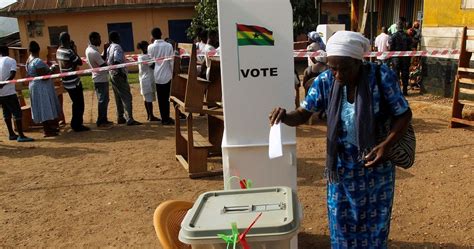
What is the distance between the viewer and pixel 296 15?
Result: 17.4m

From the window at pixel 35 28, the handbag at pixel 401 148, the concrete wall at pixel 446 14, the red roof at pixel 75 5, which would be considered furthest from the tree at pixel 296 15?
the handbag at pixel 401 148

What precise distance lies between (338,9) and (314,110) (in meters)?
20.9

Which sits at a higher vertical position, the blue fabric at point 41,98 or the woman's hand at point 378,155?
the woman's hand at point 378,155

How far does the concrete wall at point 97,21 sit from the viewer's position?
20.3 m

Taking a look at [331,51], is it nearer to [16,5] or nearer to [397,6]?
[397,6]

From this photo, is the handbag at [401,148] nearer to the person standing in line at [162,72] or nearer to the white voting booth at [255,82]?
the white voting booth at [255,82]

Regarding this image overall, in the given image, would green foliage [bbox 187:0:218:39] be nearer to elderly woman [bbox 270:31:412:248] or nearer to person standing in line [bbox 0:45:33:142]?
person standing in line [bbox 0:45:33:142]

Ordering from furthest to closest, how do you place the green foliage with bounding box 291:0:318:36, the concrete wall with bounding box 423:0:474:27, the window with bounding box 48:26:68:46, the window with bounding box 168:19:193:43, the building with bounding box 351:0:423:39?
the window with bounding box 168:19:193:43, the window with bounding box 48:26:68:46, the green foliage with bounding box 291:0:318:36, the building with bounding box 351:0:423:39, the concrete wall with bounding box 423:0:474:27

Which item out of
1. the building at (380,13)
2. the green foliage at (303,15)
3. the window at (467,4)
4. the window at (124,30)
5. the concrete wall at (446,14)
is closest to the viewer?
the window at (467,4)

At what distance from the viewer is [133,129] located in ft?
27.3

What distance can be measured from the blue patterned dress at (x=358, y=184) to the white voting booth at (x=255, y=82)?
0.56 metres

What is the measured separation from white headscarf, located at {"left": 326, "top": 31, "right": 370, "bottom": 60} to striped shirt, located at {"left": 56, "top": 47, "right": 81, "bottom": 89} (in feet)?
21.4

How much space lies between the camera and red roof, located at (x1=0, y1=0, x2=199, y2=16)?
19703 mm

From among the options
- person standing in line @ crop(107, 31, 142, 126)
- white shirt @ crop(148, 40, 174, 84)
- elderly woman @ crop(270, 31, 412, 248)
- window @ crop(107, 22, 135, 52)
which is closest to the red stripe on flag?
elderly woman @ crop(270, 31, 412, 248)
